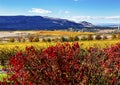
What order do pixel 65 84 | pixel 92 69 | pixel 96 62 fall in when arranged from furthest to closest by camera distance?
pixel 96 62, pixel 92 69, pixel 65 84

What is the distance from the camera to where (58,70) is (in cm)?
947

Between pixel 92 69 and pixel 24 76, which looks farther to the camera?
pixel 92 69

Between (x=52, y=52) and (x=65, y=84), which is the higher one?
(x=52, y=52)

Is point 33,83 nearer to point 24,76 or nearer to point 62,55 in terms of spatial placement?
point 24,76

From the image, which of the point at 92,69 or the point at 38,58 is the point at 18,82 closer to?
the point at 38,58

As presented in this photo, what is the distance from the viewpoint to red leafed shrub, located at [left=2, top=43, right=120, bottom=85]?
942 cm

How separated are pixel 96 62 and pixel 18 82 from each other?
2.48 m

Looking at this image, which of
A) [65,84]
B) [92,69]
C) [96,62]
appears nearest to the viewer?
[65,84]

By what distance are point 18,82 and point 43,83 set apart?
0.62 metres

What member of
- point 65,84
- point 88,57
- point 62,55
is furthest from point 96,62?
point 65,84

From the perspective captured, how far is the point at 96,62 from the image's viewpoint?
35.4 ft

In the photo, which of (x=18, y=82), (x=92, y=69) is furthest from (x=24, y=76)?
(x=92, y=69)

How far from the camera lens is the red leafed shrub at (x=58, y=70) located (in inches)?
371

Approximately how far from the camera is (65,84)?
9266mm
